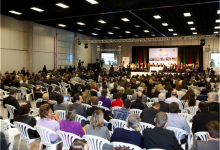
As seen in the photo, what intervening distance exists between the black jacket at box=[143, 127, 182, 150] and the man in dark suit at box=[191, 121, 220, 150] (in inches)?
10.9

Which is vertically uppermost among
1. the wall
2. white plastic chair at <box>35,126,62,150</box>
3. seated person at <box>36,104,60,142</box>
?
the wall

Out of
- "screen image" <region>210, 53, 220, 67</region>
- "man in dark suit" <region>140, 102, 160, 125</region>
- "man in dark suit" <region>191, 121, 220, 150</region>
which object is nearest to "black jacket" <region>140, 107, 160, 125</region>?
"man in dark suit" <region>140, 102, 160, 125</region>

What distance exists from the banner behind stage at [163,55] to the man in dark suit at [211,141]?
2498 centimetres

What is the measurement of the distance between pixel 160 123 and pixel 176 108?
1038mm

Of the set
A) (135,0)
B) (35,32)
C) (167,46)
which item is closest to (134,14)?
(135,0)

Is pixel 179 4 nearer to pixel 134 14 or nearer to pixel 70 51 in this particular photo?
pixel 134 14

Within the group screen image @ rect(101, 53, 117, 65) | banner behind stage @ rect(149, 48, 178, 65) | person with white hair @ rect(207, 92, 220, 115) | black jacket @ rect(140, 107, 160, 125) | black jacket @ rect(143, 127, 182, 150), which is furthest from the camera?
→ screen image @ rect(101, 53, 117, 65)

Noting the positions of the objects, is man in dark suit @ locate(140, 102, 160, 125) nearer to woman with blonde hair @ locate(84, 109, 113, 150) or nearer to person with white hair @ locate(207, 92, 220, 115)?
woman with blonde hair @ locate(84, 109, 113, 150)

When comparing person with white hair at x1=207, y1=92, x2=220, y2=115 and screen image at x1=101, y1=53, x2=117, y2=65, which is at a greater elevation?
screen image at x1=101, y1=53, x2=117, y2=65

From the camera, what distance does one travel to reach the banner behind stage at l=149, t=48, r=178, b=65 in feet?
86.5

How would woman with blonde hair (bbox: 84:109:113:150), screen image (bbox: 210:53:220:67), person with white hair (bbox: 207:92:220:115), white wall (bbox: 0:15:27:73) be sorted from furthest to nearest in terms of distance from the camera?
screen image (bbox: 210:53:220:67) < white wall (bbox: 0:15:27:73) < person with white hair (bbox: 207:92:220:115) < woman with blonde hair (bbox: 84:109:113:150)

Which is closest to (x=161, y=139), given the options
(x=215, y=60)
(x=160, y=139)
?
(x=160, y=139)

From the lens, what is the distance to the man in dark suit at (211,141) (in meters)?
2.21

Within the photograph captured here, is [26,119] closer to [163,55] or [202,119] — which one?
[202,119]
